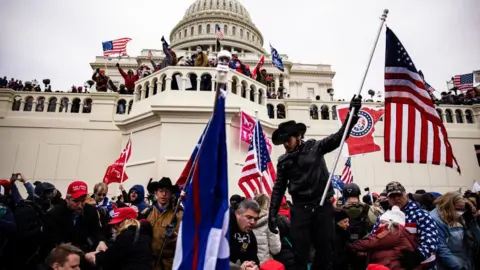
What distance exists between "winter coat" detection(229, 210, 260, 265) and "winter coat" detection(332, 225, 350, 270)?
43.4 inches

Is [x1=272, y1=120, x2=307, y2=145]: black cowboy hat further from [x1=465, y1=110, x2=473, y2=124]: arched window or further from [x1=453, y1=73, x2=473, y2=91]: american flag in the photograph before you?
[x1=453, y1=73, x2=473, y2=91]: american flag

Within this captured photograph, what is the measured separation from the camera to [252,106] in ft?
48.0

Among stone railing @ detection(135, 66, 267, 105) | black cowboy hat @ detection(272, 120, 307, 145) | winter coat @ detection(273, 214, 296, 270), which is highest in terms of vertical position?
stone railing @ detection(135, 66, 267, 105)

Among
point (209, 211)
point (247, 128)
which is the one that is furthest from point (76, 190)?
point (247, 128)

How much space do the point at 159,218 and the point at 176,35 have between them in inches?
2804

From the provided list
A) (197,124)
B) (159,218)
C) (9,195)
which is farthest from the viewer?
(197,124)

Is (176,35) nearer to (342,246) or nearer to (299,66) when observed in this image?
(299,66)

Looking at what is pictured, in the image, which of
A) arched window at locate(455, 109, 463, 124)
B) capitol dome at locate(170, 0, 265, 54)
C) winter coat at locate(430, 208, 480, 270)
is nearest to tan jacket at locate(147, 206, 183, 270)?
winter coat at locate(430, 208, 480, 270)

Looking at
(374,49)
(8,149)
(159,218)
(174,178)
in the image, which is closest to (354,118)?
(374,49)

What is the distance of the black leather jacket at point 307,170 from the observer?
152 inches

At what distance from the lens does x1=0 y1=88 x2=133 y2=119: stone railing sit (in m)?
16.0

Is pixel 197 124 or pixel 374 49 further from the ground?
pixel 197 124

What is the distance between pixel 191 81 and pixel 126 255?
38.1ft

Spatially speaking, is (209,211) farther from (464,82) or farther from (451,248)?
(464,82)
